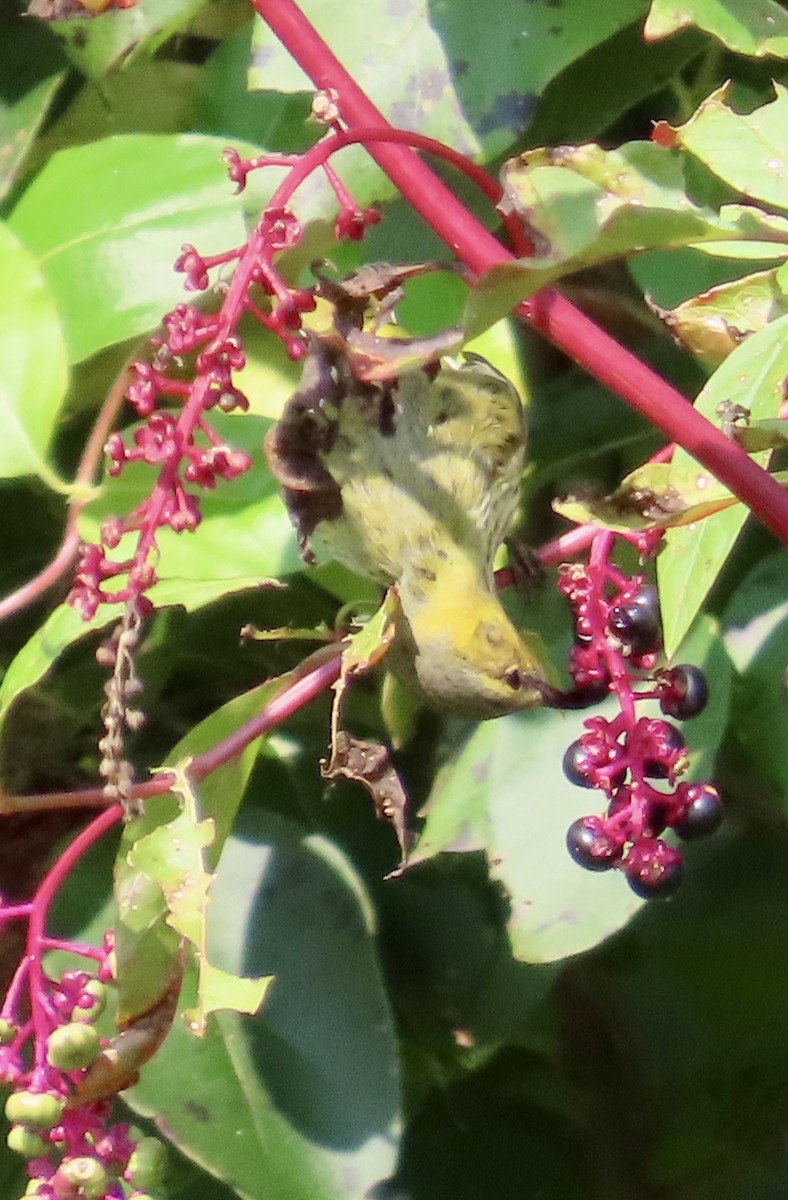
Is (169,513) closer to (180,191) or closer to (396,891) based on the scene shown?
(180,191)

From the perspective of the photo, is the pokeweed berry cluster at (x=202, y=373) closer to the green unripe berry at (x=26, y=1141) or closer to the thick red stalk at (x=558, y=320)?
→ the thick red stalk at (x=558, y=320)

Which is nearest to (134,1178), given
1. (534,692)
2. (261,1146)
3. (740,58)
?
(261,1146)

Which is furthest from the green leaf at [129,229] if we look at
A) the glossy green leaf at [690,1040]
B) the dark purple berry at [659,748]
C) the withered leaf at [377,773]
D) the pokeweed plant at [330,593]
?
the glossy green leaf at [690,1040]

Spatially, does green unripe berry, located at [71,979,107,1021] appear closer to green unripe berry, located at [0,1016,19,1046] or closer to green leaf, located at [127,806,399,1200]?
green unripe berry, located at [0,1016,19,1046]

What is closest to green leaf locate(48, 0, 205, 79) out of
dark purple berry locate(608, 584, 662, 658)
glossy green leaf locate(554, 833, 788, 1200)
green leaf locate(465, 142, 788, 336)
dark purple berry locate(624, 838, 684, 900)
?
green leaf locate(465, 142, 788, 336)

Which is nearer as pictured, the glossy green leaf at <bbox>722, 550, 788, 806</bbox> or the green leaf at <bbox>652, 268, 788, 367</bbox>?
the green leaf at <bbox>652, 268, 788, 367</bbox>

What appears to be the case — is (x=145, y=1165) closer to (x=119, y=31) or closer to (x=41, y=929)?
(x=41, y=929)
